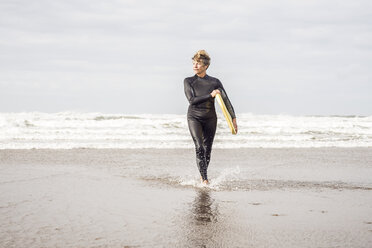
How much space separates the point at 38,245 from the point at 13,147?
35.1ft

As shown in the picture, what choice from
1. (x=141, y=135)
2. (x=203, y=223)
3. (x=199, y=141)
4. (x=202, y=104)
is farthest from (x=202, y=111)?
(x=141, y=135)

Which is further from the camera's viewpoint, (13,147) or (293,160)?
(13,147)

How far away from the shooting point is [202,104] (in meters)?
6.81

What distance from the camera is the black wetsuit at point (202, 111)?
6.71 meters

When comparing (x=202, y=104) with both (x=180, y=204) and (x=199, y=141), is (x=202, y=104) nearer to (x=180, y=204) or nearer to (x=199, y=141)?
(x=199, y=141)

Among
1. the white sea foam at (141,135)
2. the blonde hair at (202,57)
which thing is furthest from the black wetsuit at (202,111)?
the white sea foam at (141,135)

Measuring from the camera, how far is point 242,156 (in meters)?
11.7

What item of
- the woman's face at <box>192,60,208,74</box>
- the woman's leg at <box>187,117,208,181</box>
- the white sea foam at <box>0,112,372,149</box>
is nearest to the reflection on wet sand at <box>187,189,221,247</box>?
the woman's leg at <box>187,117,208,181</box>

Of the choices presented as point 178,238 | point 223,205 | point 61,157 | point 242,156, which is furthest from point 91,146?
point 178,238

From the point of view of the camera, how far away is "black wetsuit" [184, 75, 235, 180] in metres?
6.71

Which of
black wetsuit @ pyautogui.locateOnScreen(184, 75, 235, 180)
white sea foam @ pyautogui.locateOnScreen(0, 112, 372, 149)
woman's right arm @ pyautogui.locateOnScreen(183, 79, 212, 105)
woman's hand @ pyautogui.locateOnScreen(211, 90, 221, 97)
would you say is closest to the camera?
woman's hand @ pyautogui.locateOnScreen(211, 90, 221, 97)

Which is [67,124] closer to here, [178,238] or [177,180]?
[177,180]

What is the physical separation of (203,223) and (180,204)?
104 cm

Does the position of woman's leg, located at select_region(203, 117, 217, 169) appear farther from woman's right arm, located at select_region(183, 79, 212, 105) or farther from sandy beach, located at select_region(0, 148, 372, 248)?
sandy beach, located at select_region(0, 148, 372, 248)
